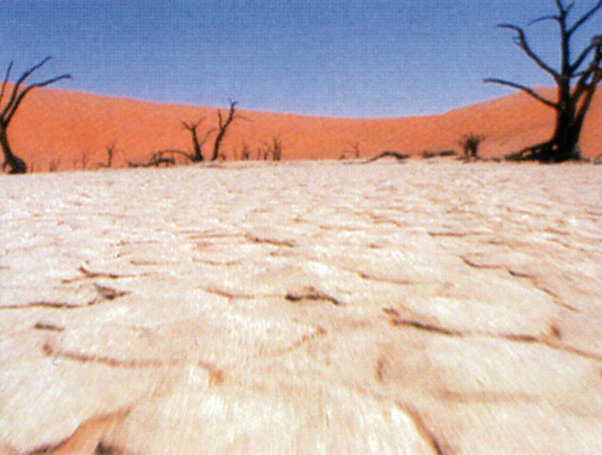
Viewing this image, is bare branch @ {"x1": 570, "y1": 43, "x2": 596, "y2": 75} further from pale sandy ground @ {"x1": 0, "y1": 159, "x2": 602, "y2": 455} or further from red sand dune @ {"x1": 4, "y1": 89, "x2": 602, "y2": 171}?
red sand dune @ {"x1": 4, "y1": 89, "x2": 602, "y2": 171}

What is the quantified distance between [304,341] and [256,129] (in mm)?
28322

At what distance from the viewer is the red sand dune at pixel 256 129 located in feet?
72.3

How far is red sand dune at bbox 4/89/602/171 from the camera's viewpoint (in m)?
22.0

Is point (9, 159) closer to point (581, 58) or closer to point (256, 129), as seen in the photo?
point (581, 58)

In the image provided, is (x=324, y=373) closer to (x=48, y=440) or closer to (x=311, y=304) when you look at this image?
(x=311, y=304)

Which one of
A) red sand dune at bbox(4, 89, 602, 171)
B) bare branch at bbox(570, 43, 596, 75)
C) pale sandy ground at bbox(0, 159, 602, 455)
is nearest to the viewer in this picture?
pale sandy ground at bbox(0, 159, 602, 455)

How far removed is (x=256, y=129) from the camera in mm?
28281

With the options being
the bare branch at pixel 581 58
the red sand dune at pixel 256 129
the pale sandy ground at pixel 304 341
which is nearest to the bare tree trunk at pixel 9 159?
the pale sandy ground at pixel 304 341

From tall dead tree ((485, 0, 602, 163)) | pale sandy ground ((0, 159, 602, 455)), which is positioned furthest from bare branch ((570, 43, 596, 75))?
pale sandy ground ((0, 159, 602, 455))

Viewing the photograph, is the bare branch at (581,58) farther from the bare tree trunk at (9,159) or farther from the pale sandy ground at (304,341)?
the bare tree trunk at (9,159)

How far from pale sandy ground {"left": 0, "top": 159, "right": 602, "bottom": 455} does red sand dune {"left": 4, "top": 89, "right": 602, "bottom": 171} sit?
1923 centimetres

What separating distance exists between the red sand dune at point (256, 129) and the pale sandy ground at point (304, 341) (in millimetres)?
19226

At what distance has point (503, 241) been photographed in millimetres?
1637

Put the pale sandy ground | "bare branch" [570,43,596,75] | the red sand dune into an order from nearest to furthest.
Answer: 1. the pale sandy ground
2. "bare branch" [570,43,596,75]
3. the red sand dune
